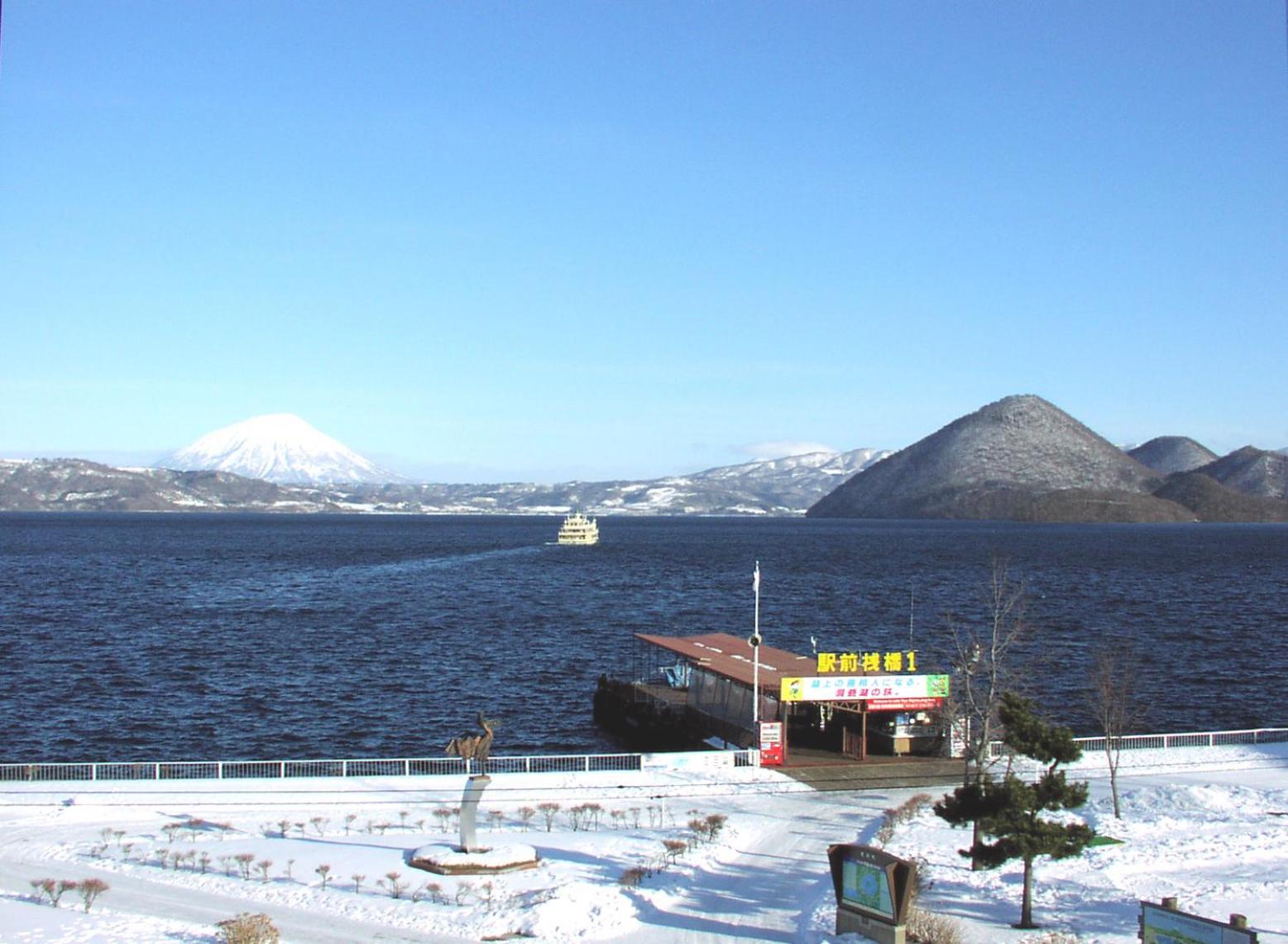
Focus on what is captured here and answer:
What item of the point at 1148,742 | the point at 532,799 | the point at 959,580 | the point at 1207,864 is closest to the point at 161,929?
the point at 532,799

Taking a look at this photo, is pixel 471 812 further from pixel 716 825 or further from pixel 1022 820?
pixel 1022 820

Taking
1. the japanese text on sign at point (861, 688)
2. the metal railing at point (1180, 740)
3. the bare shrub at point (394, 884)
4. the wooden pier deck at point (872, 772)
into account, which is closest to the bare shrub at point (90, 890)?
the bare shrub at point (394, 884)

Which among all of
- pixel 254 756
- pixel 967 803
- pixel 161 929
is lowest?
pixel 254 756

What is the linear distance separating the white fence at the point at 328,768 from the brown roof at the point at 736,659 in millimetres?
5076

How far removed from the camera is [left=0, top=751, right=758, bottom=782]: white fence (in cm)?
3697

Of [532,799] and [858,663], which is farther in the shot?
[858,663]

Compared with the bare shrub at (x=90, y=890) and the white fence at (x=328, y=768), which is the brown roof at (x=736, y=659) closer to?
the white fence at (x=328, y=768)

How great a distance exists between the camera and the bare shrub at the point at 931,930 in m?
21.1

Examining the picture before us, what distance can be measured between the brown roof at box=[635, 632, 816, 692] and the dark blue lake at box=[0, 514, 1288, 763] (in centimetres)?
Result: 571

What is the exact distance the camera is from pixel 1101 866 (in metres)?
26.2

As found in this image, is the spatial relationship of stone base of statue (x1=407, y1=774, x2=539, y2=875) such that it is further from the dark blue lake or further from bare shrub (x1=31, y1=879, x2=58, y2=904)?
the dark blue lake

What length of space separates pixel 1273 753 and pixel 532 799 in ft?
81.5

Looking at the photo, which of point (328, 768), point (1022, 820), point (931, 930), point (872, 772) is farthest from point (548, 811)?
point (328, 768)

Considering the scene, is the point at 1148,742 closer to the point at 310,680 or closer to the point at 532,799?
the point at 532,799
